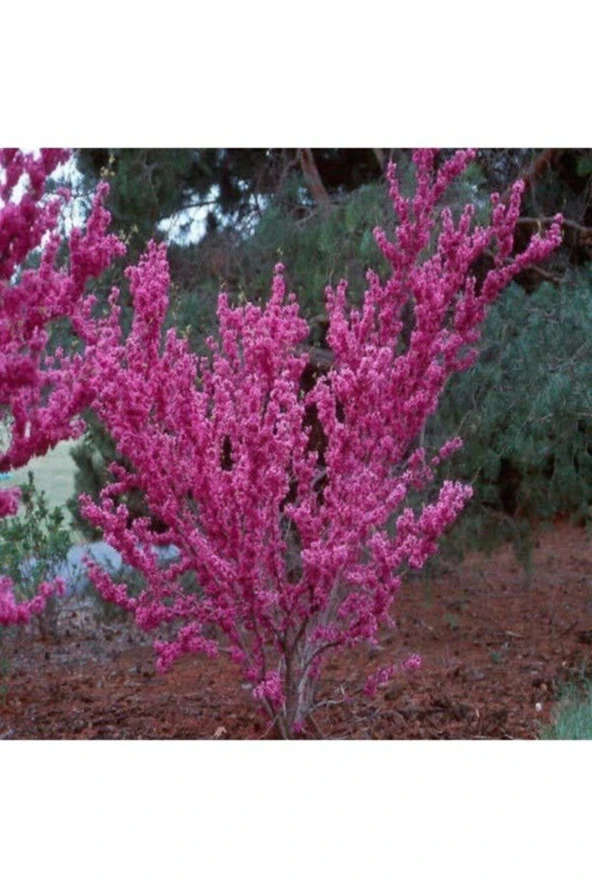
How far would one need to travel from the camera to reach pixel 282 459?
2.45m

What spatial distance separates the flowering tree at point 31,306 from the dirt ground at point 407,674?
3.36 ft

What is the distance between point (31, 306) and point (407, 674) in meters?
1.66

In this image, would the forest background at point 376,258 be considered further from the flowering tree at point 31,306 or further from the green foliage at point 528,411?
the flowering tree at point 31,306

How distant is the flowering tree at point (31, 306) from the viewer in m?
1.95

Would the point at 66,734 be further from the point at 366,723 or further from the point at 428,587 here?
the point at 428,587

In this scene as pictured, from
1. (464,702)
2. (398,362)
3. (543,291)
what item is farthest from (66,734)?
A: (543,291)

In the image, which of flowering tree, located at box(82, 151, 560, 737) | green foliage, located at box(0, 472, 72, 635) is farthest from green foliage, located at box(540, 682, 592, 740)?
green foliage, located at box(0, 472, 72, 635)

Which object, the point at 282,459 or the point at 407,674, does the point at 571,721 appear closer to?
the point at 407,674

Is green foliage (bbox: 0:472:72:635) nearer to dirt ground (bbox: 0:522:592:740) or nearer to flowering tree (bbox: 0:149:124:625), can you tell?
dirt ground (bbox: 0:522:592:740)

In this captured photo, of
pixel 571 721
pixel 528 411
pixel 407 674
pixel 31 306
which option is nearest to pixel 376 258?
pixel 528 411

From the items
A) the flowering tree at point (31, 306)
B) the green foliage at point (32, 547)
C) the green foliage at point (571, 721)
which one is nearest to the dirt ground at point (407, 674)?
the green foliage at point (571, 721)

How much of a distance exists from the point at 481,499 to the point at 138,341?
4.26 feet

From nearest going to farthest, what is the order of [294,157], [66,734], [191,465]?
[191,465], [66,734], [294,157]

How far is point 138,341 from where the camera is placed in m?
2.55
